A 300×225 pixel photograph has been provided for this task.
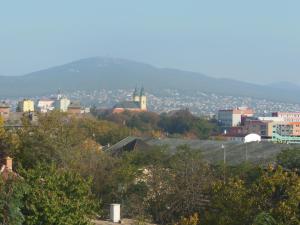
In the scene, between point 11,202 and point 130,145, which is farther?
point 130,145

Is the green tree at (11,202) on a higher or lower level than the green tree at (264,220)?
higher

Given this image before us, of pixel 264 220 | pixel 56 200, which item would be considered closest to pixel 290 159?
pixel 264 220

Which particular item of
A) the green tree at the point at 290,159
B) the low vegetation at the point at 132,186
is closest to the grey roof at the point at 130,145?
the low vegetation at the point at 132,186

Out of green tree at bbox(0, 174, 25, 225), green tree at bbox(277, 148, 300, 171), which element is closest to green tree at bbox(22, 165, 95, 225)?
green tree at bbox(0, 174, 25, 225)

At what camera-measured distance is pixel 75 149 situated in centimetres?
4322

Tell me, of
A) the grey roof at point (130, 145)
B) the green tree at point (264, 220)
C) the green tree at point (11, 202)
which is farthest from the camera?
the grey roof at point (130, 145)

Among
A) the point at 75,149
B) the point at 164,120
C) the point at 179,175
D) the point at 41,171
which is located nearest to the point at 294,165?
the point at 179,175

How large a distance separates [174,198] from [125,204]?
2064 millimetres

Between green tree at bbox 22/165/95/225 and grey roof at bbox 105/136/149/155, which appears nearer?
green tree at bbox 22/165/95/225

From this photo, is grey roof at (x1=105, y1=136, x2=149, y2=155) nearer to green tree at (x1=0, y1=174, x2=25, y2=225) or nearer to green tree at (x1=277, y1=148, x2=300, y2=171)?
green tree at (x1=277, y1=148, x2=300, y2=171)

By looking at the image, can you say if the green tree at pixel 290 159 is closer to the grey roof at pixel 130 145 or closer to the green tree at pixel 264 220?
the green tree at pixel 264 220

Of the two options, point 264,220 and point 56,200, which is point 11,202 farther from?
point 264,220

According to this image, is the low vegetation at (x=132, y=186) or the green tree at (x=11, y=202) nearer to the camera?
the green tree at (x=11, y=202)

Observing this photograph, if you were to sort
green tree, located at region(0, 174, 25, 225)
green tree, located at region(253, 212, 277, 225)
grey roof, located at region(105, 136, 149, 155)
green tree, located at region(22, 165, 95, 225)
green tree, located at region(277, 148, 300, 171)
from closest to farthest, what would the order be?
→ green tree, located at region(253, 212, 277, 225), green tree, located at region(0, 174, 25, 225), green tree, located at region(22, 165, 95, 225), green tree, located at region(277, 148, 300, 171), grey roof, located at region(105, 136, 149, 155)
